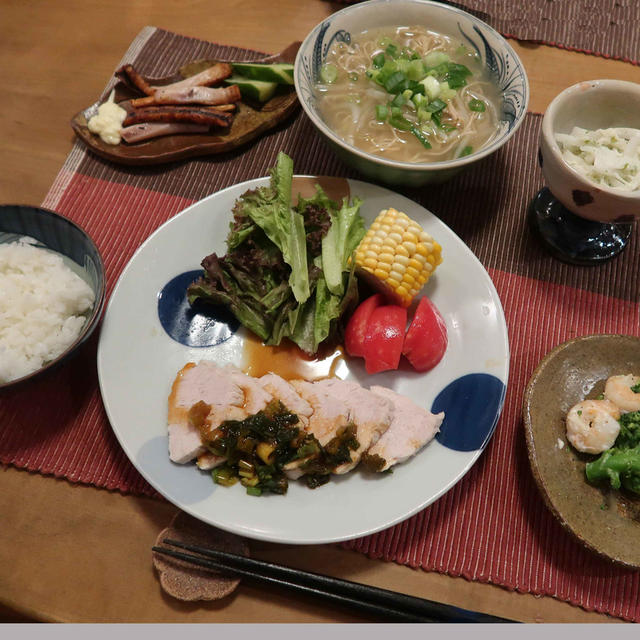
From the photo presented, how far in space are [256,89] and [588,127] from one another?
5.59 ft

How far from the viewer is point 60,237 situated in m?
2.26

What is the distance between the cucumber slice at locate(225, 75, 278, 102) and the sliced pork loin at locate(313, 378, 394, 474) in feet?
5.72

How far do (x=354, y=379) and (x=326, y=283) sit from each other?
43cm

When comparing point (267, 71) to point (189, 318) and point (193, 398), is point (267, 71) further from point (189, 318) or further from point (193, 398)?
point (193, 398)

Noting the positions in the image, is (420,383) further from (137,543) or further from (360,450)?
(137,543)

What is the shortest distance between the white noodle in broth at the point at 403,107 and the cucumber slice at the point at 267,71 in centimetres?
29

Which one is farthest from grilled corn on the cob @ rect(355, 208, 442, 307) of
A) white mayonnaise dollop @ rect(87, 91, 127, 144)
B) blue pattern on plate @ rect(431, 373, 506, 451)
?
white mayonnaise dollop @ rect(87, 91, 127, 144)

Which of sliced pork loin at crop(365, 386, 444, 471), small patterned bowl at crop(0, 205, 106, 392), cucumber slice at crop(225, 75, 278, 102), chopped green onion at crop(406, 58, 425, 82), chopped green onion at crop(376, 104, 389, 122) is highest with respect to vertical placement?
chopped green onion at crop(406, 58, 425, 82)

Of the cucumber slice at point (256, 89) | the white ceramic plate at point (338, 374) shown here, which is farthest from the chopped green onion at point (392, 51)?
the white ceramic plate at point (338, 374)

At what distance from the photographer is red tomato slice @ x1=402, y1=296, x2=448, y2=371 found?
212cm

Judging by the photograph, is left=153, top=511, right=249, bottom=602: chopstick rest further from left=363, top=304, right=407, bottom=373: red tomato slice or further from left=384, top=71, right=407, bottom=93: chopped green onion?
left=384, top=71, right=407, bottom=93: chopped green onion

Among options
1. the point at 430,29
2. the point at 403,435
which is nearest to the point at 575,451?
the point at 403,435

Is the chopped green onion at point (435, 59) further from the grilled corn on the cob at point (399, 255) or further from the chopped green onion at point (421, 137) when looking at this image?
the grilled corn on the cob at point (399, 255)

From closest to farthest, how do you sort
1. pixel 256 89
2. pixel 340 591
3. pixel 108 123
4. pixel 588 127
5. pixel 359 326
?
1. pixel 340 591
2. pixel 359 326
3. pixel 588 127
4. pixel 108 123
5. pixel 256 89
